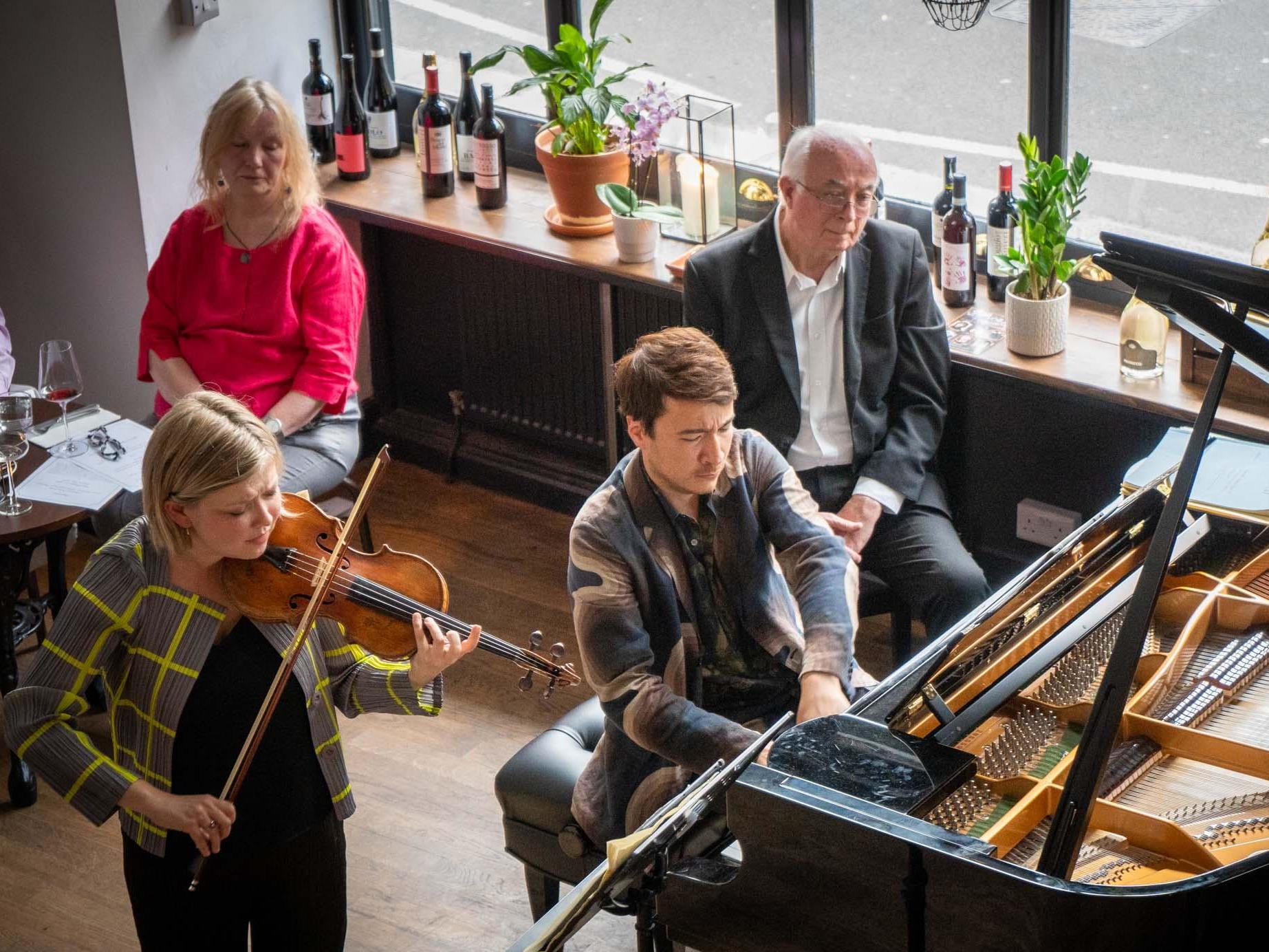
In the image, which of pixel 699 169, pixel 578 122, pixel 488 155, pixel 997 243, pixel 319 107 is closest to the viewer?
pixel 997 243

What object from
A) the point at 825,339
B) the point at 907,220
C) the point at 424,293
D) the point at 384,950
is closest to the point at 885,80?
the point at 907,220

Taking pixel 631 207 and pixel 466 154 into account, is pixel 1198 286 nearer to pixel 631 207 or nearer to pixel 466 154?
pixel 631 207

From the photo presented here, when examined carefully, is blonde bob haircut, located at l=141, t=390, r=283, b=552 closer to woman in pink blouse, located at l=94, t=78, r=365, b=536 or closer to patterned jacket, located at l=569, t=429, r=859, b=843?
patterned jacket, located at l=569, t=429, r=859, b=843

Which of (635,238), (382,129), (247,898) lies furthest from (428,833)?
(382,129)

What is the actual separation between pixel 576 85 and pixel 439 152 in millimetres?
495

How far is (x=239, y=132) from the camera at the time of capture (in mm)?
3496

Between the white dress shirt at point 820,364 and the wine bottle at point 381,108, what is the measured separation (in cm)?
151

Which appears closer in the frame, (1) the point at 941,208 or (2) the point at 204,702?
(2) the point at 204,702

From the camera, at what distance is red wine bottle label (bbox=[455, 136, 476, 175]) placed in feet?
13.7

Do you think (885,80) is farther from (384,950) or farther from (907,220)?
(384,950)

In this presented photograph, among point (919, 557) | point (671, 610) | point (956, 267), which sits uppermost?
point (956, 267)

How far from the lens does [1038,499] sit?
11.8 feet

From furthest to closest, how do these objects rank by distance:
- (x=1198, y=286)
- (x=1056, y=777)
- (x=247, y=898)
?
(x=247, y=898)
(x=1056, y=777)
(x=1198, y=286)

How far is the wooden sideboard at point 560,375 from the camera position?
338 centimetres
